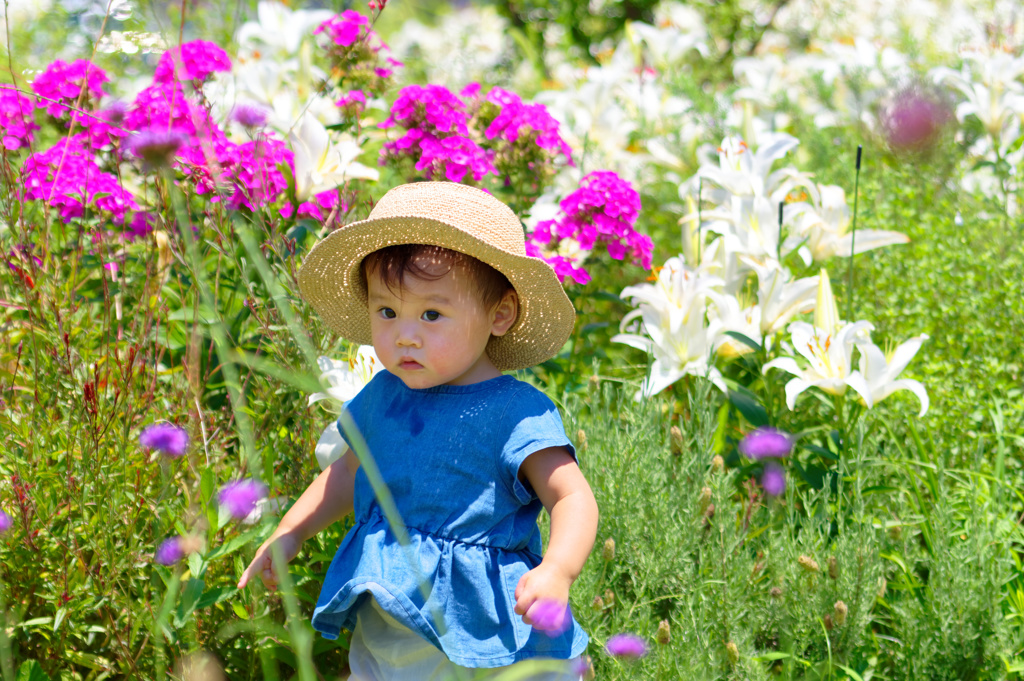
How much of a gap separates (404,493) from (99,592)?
0.67 meters

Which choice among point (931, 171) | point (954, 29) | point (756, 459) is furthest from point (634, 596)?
point (954, 29)

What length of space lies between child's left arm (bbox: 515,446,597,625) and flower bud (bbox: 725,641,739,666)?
1.43ft

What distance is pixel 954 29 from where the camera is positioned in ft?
19.4

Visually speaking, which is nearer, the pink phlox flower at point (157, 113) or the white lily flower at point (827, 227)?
the pink phlox flower at point (157, 113)

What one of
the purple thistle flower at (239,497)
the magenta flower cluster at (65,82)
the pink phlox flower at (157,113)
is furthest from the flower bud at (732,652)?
the magenta flower cluster at (65,82)

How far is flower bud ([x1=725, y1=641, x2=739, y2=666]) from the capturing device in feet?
5.66

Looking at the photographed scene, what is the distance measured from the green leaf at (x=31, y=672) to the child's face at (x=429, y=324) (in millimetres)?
864

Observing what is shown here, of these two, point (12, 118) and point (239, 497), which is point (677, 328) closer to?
point (239, 497)

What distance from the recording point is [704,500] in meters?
1.97

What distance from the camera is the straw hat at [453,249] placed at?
1.49 m

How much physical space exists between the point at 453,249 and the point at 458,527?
461 millimetres

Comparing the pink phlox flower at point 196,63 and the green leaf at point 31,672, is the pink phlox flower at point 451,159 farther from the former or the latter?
the green leaf at point 31,672

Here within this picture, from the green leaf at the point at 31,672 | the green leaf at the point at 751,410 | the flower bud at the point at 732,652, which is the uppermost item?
the green leaf at the point at 31,672

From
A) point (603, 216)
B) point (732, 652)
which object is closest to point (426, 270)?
point (732, 652)
